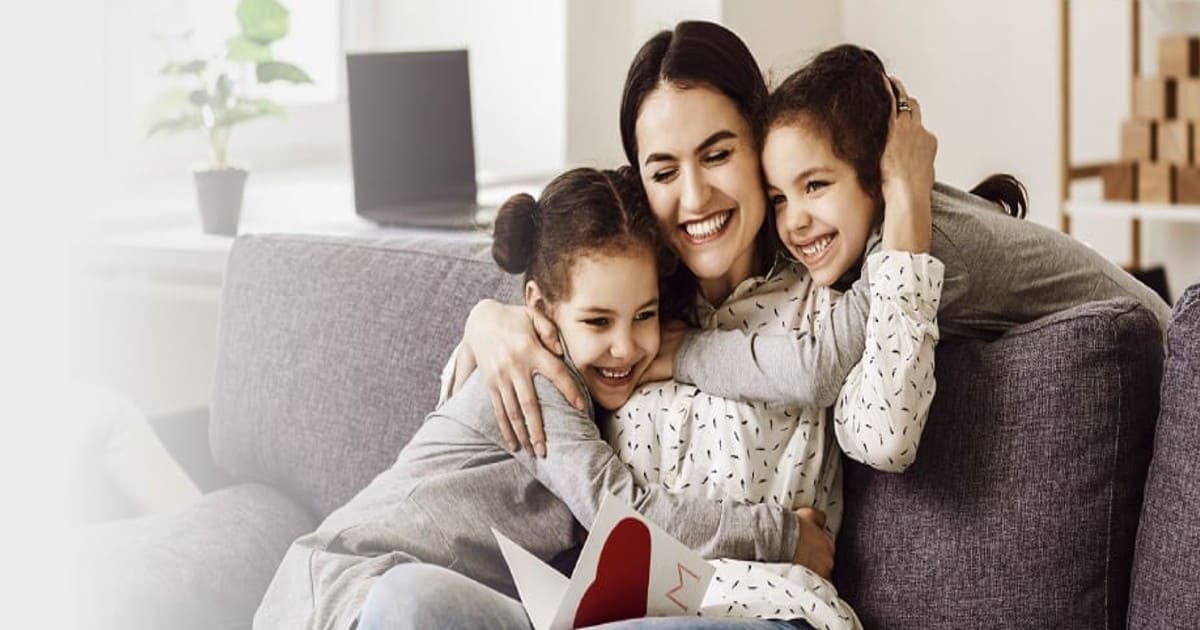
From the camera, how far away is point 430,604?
57.6 inches

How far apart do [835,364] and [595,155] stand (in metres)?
1.83

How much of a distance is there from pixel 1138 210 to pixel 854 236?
1905 millimetres

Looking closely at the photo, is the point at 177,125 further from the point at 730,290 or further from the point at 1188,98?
the point at 1188,98

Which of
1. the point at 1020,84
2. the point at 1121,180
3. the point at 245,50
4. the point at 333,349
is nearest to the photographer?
the point at 333,349

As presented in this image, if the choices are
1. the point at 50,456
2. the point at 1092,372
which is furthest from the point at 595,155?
the point at 50,456

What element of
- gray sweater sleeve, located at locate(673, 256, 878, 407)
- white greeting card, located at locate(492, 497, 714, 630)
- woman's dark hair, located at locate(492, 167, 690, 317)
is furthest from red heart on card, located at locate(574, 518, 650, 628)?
woman's dark hair, located at locate(492, 167, 690, 317)

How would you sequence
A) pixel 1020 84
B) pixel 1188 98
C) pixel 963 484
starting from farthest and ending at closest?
pixel 1020 84, pixel 1188 98, pixel 963 484

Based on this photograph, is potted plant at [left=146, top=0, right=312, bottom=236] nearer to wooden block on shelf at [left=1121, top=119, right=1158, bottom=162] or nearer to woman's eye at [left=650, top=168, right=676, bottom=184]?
woman's eye at [left=650, top=168, right=676, bottom=184]

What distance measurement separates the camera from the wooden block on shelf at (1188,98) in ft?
10.7

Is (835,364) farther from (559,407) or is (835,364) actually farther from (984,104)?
(984,104)

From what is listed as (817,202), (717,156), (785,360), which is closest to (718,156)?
(717,156)

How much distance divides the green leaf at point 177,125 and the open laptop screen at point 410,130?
262 mm

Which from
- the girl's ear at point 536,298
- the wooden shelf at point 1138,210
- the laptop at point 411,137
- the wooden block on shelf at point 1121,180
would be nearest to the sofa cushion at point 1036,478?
the girl's ear at point 536,298

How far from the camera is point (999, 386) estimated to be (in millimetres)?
1577
